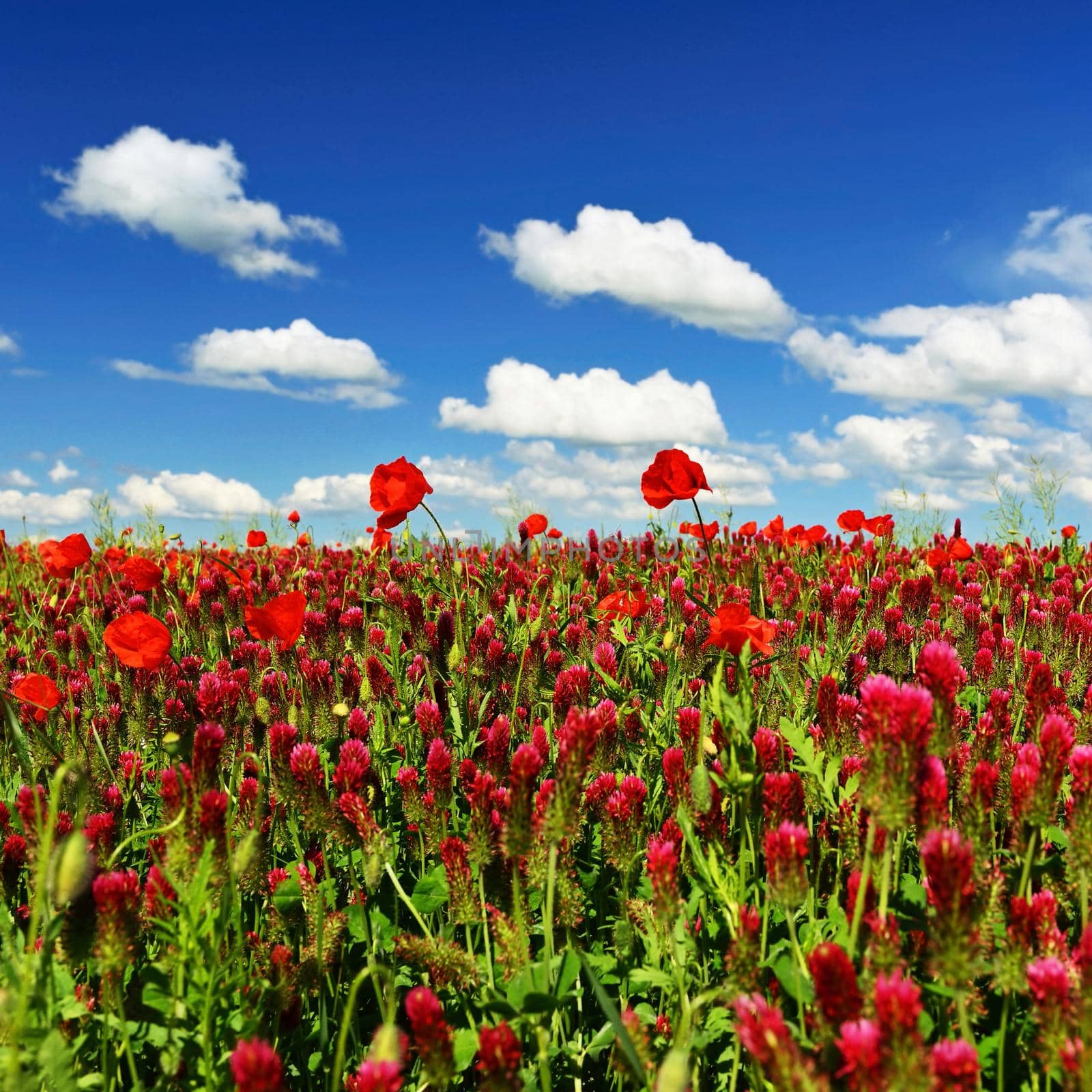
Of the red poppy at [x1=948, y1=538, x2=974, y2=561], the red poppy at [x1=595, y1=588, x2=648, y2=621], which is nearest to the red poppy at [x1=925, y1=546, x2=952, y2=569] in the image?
the red poppy at [x1=948, y1=538, x2=974, y2=561]

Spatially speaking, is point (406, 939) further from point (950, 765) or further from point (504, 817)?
point (950, 765)

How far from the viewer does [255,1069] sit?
3.77ft

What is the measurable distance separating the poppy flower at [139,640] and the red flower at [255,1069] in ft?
7.20

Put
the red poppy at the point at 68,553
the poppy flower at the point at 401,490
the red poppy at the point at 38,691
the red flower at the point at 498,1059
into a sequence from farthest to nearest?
the red poppy at the point at 68,553 → the poppy flower at the point at 401,490 → the red poppy at the point at 38,691 → the red flower at the point at 498,1059

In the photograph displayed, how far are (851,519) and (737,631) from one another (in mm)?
4853

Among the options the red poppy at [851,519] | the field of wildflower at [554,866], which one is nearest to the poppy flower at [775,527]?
the red poppy at [851,519]

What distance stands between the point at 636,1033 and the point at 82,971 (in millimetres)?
1810

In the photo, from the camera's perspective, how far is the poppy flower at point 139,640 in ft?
10.2

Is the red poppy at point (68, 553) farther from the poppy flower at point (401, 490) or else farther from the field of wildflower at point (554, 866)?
the poppy flower at point (401, 490)

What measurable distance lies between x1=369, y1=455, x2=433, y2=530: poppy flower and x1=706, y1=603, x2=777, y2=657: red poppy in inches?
65.1

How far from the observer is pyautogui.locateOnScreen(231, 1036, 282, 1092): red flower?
45.1 inches

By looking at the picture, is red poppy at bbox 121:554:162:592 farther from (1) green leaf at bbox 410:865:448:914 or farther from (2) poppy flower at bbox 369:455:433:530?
(1) green leaf at bbox 410:865:448:914

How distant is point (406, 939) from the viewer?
1.78 meters

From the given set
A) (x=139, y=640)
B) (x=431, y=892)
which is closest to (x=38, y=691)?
(x=139, y=640)
